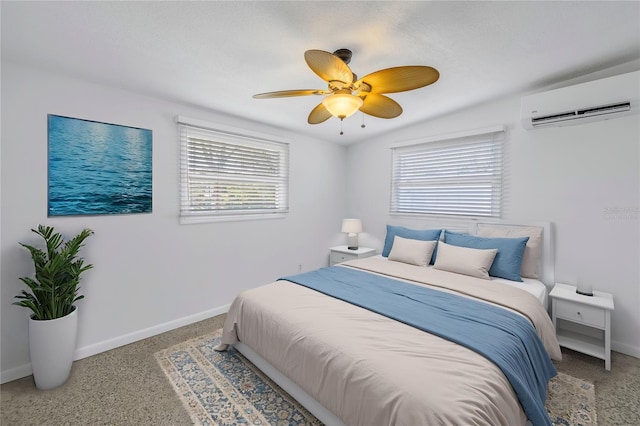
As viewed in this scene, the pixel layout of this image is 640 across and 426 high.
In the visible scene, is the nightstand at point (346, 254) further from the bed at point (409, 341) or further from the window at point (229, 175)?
the bed at point (409, 341)

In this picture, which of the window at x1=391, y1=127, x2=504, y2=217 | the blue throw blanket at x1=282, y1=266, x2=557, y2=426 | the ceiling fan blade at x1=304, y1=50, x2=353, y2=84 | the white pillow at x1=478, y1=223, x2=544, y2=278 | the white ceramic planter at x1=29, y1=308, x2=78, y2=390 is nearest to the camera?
the blue throw blanket at x1=282, y1=266, x2=557, y2=426

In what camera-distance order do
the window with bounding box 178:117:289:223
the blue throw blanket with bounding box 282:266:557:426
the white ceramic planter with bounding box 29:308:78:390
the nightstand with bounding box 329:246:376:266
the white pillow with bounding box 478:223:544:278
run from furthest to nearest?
1. the nightstand with bounding box 329:246:376:266
2. the window with bounding box 178:117:289:223
3. the white pillow with bounding box 478:223:544:278
4. the white ceramic planter with bounding box 29:308:78:390
5. the blue throw blanket with bounding box 282:266:557:426

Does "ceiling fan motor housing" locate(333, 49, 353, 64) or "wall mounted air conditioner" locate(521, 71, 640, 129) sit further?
"wall mounted air conditioner" locate(521, 71, 640, 129)

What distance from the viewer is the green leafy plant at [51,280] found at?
1.97 meters

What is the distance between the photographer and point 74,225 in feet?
7.60

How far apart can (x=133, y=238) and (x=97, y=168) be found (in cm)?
68

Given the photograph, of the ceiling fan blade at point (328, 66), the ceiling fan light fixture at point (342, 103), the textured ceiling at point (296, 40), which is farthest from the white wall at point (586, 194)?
the ceiling fan blade at point (328, 66)

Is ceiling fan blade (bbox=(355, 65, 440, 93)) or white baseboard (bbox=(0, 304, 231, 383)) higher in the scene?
ceiling fan blade (bbox=(355, 65, 440, 93))

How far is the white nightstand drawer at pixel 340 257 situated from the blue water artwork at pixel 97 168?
2497 millimetres

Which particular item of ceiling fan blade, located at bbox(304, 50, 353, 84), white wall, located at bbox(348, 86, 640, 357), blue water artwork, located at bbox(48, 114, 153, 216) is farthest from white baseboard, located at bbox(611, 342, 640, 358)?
blue water artwork, located at bbox(48, 114, 153, 216)

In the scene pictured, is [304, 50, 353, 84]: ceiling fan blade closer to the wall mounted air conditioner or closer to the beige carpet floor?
the wall mounted air conditioner

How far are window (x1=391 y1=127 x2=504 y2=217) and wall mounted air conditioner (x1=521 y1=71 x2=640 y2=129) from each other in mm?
419

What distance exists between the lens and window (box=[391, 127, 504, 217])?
10.3ft

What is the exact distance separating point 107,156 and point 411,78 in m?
2.56
